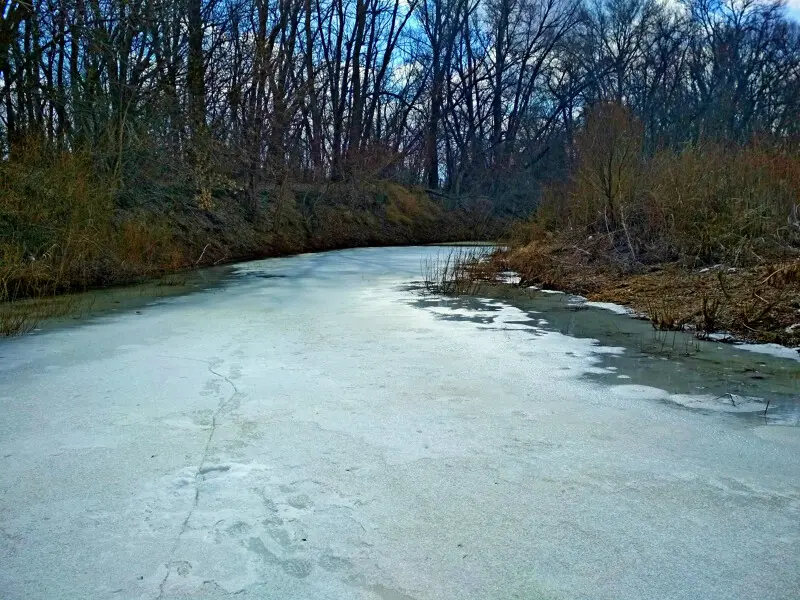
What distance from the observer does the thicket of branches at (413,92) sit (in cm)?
1034

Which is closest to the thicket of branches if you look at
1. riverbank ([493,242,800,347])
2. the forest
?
the forest

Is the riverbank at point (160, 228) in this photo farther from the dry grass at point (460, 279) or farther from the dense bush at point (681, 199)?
the dense bush at point (681, 199)

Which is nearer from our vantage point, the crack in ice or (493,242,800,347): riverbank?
the crack in ice

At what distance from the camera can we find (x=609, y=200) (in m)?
8.70

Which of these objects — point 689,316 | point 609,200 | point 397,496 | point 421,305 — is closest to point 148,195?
point 421,305

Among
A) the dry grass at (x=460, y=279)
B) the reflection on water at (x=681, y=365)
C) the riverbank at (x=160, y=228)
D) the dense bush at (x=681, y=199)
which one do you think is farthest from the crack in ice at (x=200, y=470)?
the dense bush at (x=681, y=199)

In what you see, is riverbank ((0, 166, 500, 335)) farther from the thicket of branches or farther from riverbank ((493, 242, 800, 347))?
riverbank ((493, 242, 800, 347))

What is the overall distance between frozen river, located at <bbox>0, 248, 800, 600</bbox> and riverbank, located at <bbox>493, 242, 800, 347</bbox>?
0.61 meters

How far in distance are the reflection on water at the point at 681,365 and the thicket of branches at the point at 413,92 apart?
262 inches

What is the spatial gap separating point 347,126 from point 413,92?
180 inches

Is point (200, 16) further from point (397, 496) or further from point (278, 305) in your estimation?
point (397, 496)

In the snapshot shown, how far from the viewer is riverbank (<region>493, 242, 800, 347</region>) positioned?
4879 millimetres

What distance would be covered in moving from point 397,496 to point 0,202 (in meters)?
6.62

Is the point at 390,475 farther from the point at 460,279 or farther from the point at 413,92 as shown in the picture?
the point at 413,92
